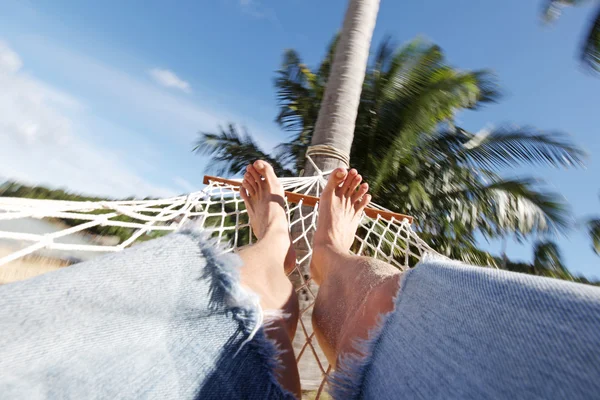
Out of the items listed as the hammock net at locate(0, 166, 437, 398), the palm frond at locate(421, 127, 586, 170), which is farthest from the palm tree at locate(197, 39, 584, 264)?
the hammock net at locate(0, 166, 437, 398)

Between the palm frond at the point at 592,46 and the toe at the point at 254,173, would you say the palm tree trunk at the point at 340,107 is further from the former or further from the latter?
the palm frond at the point at 592,46

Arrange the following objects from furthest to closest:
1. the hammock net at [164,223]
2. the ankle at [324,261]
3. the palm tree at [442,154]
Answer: the palm tree at [442,154] < the ankle at [324,261] < the hammock net at [164,223]

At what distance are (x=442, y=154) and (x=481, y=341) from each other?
378 cm

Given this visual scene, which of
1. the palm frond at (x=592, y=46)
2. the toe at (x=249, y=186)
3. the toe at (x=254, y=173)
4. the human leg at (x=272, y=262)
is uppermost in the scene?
the palm frond at (x=592, y=46)

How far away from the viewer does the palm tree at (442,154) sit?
10.9 ft

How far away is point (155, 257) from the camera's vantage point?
403 mm

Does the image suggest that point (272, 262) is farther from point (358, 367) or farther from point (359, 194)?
point (359, 194)

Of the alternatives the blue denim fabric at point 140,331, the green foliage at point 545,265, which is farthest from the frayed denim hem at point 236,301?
the green foliage at point 545,265

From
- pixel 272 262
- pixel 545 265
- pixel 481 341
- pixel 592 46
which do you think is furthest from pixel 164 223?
pixel 545 265

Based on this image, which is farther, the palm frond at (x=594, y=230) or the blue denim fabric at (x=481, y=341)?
the palm frond at (x=594, y=230)

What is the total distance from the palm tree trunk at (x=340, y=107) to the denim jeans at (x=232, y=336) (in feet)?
3.60

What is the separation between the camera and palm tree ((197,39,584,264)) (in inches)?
131

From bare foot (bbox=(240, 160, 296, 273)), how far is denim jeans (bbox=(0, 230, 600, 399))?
35cm

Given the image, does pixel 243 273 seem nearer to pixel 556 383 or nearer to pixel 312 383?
pixel 556 383
